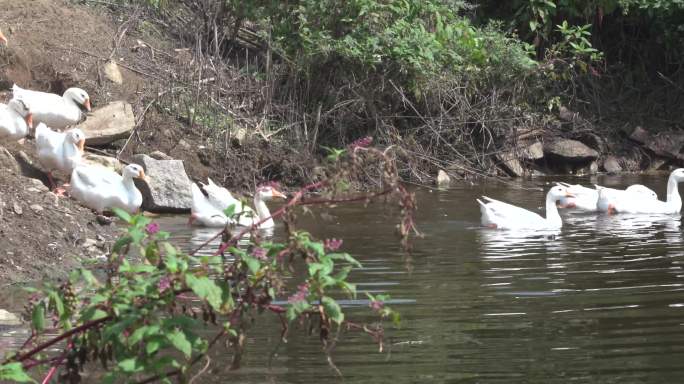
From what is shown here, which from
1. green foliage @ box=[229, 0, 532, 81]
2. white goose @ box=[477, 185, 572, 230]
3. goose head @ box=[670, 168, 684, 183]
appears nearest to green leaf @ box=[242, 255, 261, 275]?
white goose @ box=[477, 185, 572, 230]

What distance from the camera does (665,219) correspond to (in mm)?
13711

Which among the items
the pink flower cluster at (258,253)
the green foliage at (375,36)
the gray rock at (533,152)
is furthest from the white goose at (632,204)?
the pink flower cluster at (258,253)

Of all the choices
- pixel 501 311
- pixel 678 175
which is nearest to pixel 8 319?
pixel 501 311

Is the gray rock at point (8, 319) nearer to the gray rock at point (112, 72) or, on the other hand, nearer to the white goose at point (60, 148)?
the white goose at point (60, 148)

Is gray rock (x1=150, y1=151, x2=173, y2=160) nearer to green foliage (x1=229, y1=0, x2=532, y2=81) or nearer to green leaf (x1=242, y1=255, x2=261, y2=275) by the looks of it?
green foliage (x1=229, y1=0, x2=532, y2=81)

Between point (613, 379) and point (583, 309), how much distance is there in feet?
6.09

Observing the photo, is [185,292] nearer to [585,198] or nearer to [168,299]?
[168,299]

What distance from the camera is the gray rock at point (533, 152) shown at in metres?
19.3

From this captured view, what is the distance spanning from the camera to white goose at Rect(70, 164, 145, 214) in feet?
40.9

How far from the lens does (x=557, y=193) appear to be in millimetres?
13914

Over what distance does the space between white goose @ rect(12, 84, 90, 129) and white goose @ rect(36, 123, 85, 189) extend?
0.92 metres

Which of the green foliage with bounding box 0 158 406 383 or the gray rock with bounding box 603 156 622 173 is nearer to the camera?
the green foliage with bounding box 0 158 406 383

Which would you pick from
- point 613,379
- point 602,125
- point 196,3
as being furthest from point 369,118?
point 613,379

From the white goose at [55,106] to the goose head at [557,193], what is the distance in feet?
18.3
